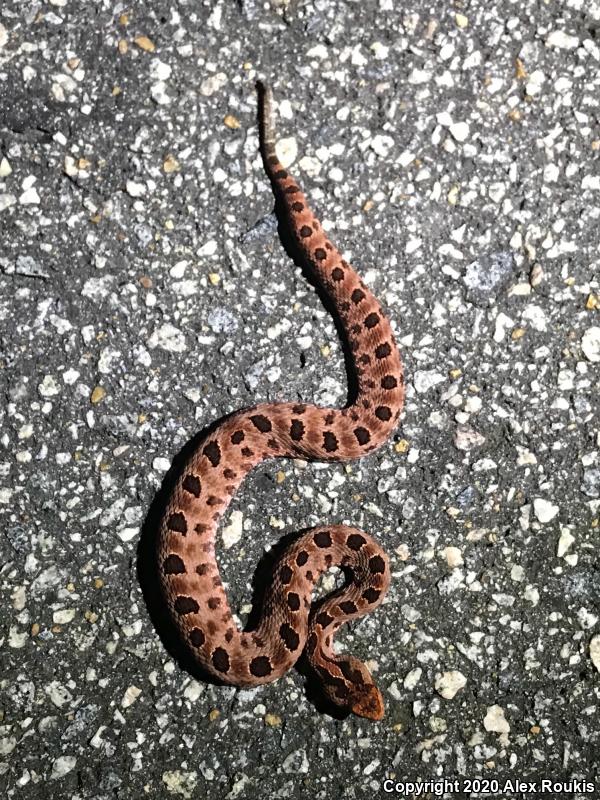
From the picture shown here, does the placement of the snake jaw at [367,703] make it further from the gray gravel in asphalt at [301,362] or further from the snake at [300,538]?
the gray gravel in asphalt at [301,362]

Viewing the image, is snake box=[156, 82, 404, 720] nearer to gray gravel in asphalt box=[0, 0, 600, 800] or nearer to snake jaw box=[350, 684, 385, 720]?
snake jaw box=[350, 684, 385, 720]

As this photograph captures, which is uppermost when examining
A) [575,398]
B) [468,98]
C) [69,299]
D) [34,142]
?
[34,142]

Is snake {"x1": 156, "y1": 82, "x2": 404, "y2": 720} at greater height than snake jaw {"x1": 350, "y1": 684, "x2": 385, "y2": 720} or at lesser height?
greater

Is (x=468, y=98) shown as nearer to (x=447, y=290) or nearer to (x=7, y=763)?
(x=447, y=290)

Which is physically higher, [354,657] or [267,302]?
[267,302]

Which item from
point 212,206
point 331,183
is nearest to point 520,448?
point 331,183

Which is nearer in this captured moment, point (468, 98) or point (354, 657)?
point (354, 657)

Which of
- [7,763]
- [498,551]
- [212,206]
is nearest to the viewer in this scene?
[7,763]

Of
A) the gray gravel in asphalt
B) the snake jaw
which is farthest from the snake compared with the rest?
the gray gravel in asphalt
